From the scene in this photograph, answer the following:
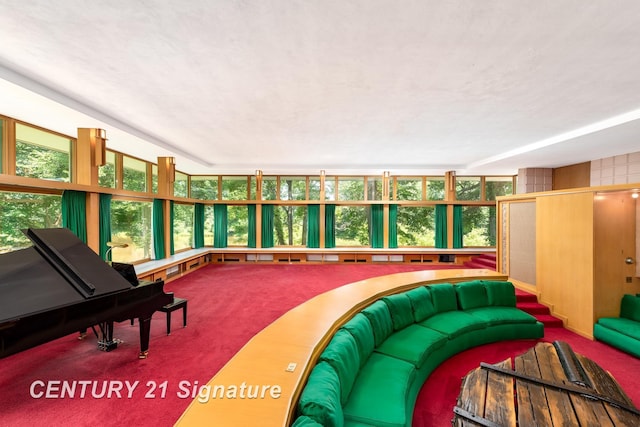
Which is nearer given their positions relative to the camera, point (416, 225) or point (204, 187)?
point (204, 187)

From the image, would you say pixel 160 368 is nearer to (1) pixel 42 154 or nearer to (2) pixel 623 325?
(1) pixel 42 154

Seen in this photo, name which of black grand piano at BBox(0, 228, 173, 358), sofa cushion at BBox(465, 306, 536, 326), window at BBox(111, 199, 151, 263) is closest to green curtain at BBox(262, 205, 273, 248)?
window at BBox(111, 199, 151, 263)

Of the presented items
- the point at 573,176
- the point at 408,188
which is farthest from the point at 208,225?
the point at 573,176

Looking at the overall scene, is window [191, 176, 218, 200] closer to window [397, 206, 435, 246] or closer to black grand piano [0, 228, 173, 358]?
black grand piano [0, 228, 173, 358]

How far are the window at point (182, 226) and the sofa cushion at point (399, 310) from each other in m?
7.00

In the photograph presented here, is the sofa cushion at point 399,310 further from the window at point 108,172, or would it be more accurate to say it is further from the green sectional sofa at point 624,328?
the window at point 108,172

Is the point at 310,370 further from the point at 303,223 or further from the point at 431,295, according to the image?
the point at 303,223

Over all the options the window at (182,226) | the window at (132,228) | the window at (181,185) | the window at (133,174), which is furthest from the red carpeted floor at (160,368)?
the window at (181,185)

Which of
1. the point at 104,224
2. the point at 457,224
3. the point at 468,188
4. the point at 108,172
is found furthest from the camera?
the point at 468,188

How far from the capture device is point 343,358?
6.47 feet

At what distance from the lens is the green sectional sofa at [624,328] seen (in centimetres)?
322

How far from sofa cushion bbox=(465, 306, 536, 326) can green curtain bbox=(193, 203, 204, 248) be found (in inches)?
325

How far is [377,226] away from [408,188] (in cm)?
185

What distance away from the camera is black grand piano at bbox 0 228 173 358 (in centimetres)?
206
